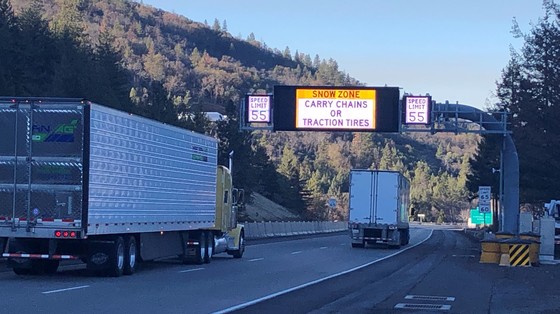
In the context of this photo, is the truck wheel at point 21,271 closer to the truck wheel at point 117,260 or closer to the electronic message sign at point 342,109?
the truck wheel at point 117,260

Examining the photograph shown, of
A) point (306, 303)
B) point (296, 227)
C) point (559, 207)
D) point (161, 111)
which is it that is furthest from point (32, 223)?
point (161, 111)

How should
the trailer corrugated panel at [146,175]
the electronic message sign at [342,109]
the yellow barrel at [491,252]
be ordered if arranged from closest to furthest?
the trailer corrugated panel at [146,175] < the yellow barrel at [491,252] < the electronic message sign at [342,109]

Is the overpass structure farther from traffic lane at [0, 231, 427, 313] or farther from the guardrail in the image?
the guardrail

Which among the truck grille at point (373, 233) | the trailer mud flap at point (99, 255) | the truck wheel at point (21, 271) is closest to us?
the trailer mud flap at point (99, 255)

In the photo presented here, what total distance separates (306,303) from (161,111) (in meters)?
62.5

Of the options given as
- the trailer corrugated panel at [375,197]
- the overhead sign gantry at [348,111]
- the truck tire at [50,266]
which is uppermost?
the overhead sign gantry at [348,111]

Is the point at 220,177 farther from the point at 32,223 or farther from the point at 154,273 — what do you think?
the point at 32,223

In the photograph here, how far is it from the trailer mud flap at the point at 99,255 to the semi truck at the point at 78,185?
23 millimetres

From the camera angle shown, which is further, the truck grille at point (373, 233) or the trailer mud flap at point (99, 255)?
the truck grille at point (373, 233)

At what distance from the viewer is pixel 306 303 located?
17375mm

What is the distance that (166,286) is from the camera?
20.3 m

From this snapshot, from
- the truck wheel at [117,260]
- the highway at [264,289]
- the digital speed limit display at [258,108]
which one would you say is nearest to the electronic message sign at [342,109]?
the digital speed limit display at [258,108]

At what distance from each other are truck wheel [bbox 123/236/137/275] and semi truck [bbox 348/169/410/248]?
74.5ft

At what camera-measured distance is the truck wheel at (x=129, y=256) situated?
75.7ft
